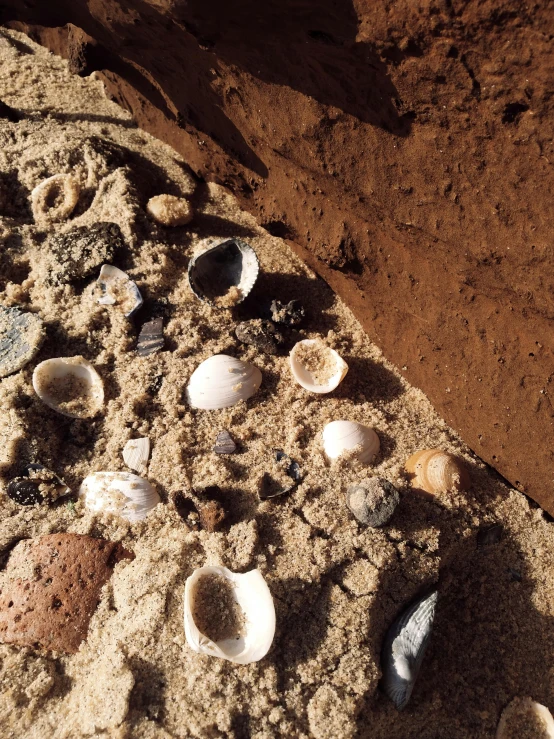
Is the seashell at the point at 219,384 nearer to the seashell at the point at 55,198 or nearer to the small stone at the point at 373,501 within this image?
the small stone at the point at 373,501

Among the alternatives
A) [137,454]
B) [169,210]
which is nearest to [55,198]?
[169,210]

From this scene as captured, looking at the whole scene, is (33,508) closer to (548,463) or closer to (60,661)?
(60,661)

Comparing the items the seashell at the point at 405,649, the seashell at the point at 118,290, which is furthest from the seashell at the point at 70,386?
the seashell at the point at 405,649

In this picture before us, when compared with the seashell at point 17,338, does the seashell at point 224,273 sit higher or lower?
higher

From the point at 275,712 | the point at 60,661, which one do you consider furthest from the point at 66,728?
the point at 275,712

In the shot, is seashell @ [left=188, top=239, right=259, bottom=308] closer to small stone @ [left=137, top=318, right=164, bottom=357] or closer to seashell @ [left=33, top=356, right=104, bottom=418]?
small stone @ [left=137, top=318, right=164, bottom=357]

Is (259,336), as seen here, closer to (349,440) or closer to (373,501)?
(349,440)

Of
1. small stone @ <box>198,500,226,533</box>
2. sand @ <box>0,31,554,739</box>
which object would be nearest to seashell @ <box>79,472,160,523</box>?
sand @ <box>0,31,554,739</box>
